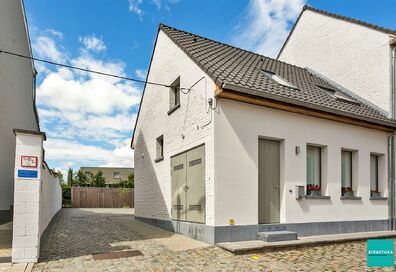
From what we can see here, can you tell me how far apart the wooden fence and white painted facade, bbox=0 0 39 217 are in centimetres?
1341

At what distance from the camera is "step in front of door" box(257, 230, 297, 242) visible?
24.8 feet

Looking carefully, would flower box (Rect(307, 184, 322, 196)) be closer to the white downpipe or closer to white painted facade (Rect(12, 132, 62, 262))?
the white downpipe

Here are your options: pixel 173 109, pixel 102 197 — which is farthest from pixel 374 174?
pixel 102 197

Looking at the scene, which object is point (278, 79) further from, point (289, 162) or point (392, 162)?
point (392, 162)

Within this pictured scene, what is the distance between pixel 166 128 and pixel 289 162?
14.0 feet

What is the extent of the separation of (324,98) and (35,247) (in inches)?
339

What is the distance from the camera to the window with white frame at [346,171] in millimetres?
10133

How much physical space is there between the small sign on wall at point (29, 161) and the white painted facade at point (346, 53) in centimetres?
1055

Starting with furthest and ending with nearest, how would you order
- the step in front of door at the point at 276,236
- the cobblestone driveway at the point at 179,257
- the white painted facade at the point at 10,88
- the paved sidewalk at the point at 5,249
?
the white painted facade at the point at 10,88, the step in front of door at the point at 276,236, the cobblestone driveway at the point at 179,257, the paved sidewalk at the point at 5,249

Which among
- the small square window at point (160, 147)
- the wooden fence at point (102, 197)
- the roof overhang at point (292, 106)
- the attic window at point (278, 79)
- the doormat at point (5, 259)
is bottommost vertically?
the wooden fence at point (102, 197)

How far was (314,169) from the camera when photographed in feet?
31.2

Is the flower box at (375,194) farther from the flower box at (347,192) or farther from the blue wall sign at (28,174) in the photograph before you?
the blue wall sign at (28,174)

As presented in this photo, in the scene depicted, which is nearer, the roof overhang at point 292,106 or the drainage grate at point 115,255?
the drainage grate at point 115,255

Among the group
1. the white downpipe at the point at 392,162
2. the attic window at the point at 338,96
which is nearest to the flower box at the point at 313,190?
the white downpipe at the point at 392,162
